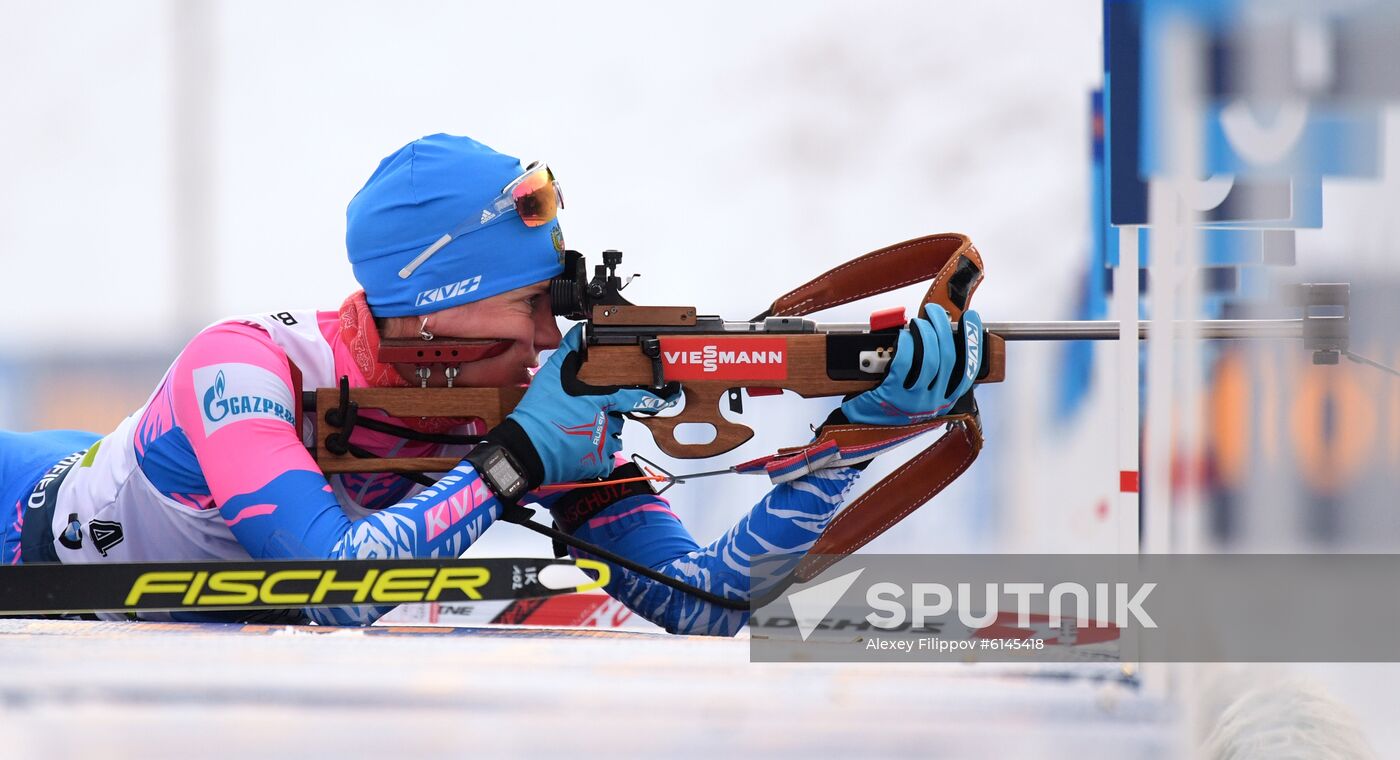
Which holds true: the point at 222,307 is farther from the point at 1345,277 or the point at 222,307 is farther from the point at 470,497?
the point at 1345,277

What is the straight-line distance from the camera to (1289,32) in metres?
A: 1.03

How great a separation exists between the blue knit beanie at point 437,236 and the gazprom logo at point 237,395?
0.57 ft

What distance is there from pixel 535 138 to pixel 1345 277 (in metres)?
2.56

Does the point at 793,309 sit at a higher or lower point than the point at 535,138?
lower

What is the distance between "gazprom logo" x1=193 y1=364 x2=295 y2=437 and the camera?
136cm

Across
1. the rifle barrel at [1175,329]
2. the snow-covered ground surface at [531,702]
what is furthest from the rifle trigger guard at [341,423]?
the rifle barrel at [1175,329]

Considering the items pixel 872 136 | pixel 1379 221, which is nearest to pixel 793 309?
pixel 1379 221

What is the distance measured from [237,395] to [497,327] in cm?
30

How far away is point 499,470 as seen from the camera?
1369 millimetres

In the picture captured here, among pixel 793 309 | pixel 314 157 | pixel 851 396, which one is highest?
pixel 314 157

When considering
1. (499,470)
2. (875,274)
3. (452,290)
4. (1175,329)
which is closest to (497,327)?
(452,290)

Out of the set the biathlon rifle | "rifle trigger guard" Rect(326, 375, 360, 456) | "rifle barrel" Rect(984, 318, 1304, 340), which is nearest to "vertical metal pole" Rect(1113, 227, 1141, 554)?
"rifle barrel" Rect(984, 318, 1304, 340)

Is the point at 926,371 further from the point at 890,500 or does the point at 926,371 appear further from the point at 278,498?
the point at 278,498

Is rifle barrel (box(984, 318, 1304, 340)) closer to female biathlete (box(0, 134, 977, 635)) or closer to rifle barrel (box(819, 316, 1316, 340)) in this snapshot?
rifle barrel (box(819, 316, 1316, 340))
